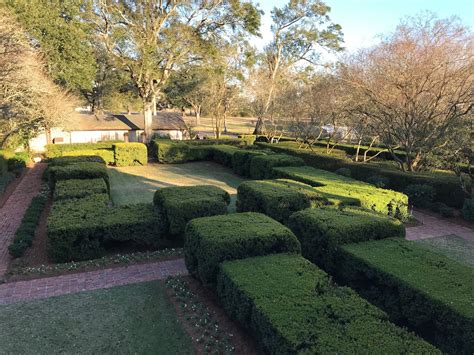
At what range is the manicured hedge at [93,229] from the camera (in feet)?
24.5

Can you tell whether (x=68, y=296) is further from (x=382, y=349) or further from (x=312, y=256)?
(x=382, y=349)

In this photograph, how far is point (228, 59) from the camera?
30.2 m

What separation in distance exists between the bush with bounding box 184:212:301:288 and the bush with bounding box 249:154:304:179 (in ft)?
30.3

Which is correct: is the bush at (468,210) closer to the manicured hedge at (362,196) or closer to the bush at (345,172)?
the manicured hedge at (362,196)

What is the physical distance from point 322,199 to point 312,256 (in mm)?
3084

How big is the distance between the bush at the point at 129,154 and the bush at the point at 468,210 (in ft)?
59.8

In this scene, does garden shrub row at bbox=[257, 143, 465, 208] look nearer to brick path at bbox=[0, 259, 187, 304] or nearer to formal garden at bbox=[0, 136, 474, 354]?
formal garden at bbox=[0, 136, 474, 354]

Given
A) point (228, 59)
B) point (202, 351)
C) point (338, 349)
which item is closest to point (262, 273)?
point (202, 351)

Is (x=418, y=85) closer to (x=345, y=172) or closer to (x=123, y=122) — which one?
(x=345, y=172)

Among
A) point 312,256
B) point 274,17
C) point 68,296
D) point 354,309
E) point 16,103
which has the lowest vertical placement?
point 68,296

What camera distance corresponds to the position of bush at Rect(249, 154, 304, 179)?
16.2m

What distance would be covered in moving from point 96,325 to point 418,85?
13.7 meters

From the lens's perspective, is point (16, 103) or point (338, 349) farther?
point (16, 103)

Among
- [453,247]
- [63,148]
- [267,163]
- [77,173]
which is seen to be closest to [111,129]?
[63,148]
